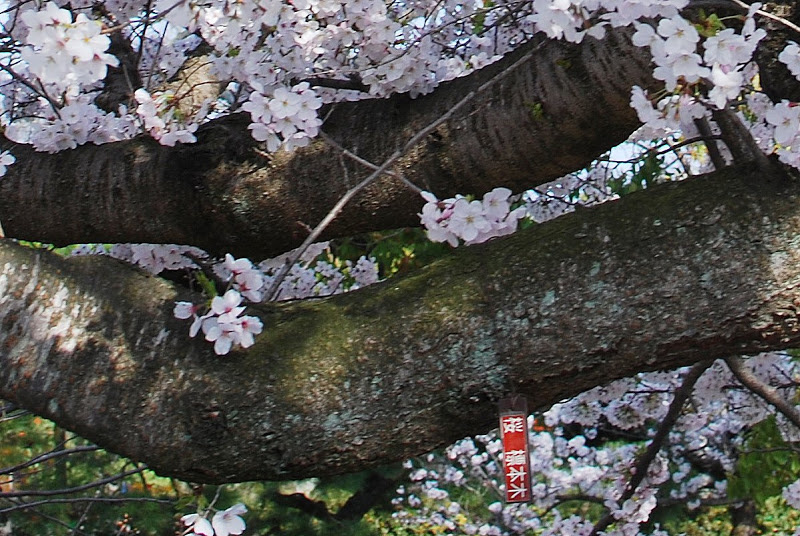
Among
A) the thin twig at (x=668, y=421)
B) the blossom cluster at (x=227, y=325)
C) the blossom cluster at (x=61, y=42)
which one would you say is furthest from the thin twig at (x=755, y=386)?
the blossom cluster at (x=61, y=42)

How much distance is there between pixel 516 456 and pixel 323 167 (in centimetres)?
77

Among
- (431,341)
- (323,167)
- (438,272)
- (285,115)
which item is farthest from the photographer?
(323,167)

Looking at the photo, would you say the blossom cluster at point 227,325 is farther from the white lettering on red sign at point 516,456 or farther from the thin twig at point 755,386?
the thin twig at point 755,386

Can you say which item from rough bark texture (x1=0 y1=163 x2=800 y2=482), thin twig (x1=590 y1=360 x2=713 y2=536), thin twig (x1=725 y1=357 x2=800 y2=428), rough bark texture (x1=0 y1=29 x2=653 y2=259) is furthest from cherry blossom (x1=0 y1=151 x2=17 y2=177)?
thin twig (x1=725 y1=357 x2=800 y2=428)

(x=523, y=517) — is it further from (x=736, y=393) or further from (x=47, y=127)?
(x=47, y=127)

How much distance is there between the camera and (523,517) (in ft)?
21.0

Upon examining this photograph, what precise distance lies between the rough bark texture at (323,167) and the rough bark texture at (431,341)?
0.34 metres

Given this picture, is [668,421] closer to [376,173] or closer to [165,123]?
[376,173]

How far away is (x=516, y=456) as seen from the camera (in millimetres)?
1639

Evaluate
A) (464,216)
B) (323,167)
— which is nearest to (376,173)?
(464,216)

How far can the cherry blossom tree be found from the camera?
55.3 inches

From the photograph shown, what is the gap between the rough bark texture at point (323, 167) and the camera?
71.9 inches

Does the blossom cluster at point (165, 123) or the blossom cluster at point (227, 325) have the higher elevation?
the blossom cluster at point (165, 123)

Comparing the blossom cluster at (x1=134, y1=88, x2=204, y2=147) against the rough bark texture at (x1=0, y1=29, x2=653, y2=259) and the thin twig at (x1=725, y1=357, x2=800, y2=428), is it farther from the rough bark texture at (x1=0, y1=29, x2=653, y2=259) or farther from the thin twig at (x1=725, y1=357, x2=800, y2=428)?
the thin twig at (x1=725, y1=357, x2=800, y2=428)
